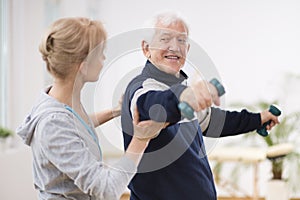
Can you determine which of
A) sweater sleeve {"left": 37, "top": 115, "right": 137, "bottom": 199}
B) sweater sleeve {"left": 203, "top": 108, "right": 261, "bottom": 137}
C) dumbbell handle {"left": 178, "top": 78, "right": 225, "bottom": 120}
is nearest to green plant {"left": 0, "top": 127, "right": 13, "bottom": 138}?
sweater sleeve {"left": 203, "top": 108, "right": 261, "bottom": 137}

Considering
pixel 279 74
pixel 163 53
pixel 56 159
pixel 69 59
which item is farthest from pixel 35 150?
pixel 279 74

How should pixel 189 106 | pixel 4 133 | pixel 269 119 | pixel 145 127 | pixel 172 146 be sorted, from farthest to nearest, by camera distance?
pixel 4 133 → pixel 269 119 → pixel 172 146 → pixel 145 127 → pixel 189 106

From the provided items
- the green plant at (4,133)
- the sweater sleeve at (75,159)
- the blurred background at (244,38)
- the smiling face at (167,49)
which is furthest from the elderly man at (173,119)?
the blurred background at (244,38)

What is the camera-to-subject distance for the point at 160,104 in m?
1.14

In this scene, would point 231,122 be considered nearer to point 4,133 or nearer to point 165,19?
point 165,19

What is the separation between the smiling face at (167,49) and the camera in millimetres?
1283

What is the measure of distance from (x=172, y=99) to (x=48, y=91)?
393 mm

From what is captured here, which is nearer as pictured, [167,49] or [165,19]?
[167,49]

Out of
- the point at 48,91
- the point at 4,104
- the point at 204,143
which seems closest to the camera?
the point at 48,91

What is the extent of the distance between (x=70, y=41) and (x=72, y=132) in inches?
8.2

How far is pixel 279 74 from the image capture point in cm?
493

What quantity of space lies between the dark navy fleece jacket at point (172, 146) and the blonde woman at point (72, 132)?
7 centimetres

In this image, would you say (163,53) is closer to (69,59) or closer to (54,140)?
(69,59)

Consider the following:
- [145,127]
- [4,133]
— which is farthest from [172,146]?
[4,133]
